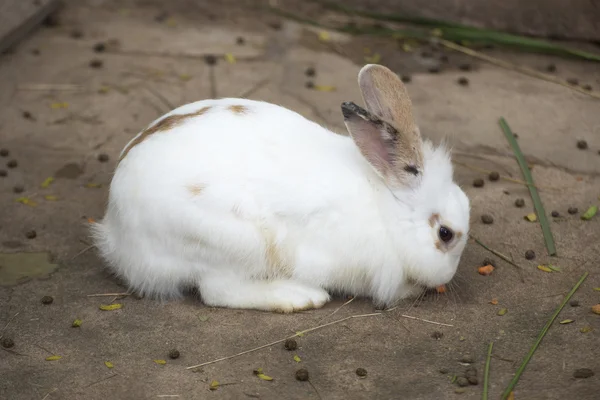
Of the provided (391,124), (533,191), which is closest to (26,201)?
(391,124)

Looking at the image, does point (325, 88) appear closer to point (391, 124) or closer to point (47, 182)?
point (47, 182)

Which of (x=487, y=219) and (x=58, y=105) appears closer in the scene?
(x=487, y=219)

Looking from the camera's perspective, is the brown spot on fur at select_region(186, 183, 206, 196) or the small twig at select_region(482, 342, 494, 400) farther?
the brown spot on fur at select_region(186, 183, 206, 196)

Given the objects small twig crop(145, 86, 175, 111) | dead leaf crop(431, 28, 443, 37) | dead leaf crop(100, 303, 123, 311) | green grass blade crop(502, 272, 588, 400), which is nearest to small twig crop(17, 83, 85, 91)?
small twig crop(145, 86, 175, 111)

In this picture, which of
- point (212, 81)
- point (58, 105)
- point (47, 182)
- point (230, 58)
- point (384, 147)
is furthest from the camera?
point (230, 58)

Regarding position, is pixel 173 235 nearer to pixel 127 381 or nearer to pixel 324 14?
pixel 127 381

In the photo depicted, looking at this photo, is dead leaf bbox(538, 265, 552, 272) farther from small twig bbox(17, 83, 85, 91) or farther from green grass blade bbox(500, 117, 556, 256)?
small twig bbox(17, 83, 85, 91)

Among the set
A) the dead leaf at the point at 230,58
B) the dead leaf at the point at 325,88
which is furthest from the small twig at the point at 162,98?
the dead leaf at the point at 325,88

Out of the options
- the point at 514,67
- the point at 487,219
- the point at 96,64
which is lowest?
the point at 487,219
